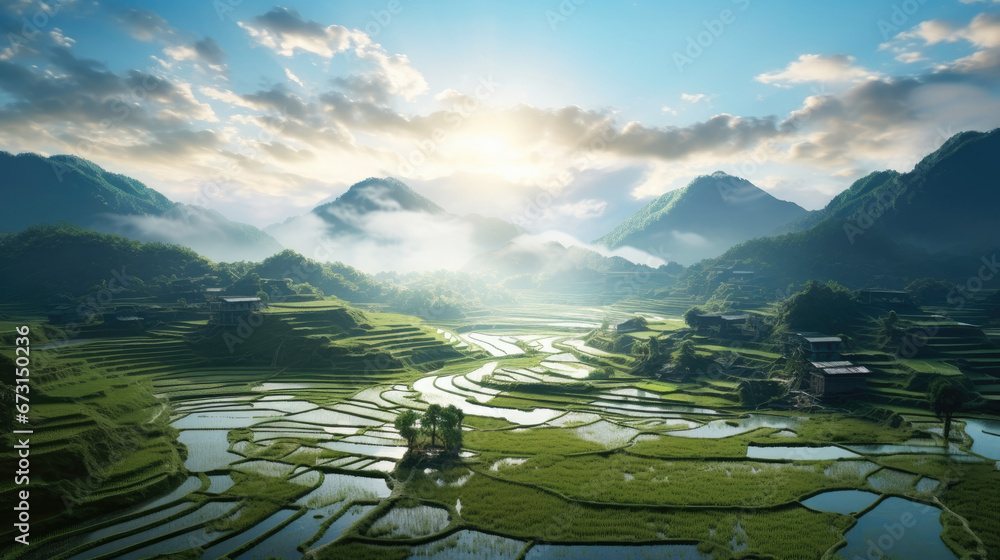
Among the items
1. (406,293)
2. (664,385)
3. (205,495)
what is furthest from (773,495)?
(406,293)

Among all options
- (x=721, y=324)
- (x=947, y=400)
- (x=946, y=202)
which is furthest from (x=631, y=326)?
(x=946, y=202)

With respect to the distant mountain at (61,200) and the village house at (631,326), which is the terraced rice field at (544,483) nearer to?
the village house at (631,326)

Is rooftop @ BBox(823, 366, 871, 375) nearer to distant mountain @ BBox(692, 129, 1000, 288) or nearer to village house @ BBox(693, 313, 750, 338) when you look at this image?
village house @ BBox(693, 313, 750, 338)

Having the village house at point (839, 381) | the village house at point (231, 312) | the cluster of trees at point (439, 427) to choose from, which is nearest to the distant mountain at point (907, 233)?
the village house at point (839, 381)

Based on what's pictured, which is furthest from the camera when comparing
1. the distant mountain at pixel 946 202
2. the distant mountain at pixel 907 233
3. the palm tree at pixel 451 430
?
the distant mountain at pixel 946 202

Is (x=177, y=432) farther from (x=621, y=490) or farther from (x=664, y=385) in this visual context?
(x=664, y=385)

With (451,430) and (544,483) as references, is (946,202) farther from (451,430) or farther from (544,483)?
(451,430)
